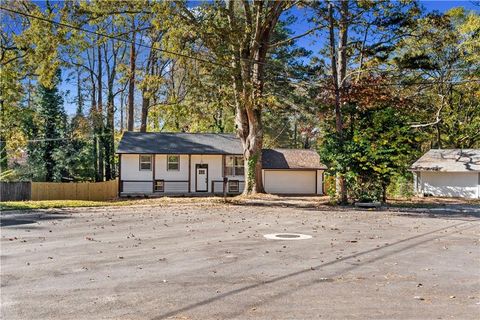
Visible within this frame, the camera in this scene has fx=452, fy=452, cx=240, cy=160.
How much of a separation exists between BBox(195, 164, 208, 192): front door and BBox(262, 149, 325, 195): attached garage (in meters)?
4.12

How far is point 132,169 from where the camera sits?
30266 millimetres

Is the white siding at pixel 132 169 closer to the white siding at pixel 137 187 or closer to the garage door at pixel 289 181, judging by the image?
the white siding at pixel 137 187

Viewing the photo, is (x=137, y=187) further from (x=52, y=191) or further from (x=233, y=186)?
(x=233, y=186)

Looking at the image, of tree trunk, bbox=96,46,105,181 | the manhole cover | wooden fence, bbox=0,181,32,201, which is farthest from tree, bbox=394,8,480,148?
tree trunk, bbox=96,46,105,181

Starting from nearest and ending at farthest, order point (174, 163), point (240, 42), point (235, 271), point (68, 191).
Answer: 1. point (235, 271)
2. point (240, 42)
3. point (68, 191)
4. point (174, 163)

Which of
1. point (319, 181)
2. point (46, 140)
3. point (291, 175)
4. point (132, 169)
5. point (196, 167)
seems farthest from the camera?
point (46, 140)

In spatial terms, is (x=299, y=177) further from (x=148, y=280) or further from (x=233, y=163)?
(x=148, y=280)

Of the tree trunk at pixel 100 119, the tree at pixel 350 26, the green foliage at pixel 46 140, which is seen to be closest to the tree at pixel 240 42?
the tree at pixel 350 26

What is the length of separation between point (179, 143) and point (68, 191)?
795cm

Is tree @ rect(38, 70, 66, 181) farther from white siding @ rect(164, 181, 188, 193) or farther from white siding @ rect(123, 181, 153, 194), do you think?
white siding @ rect(164, 181, 188, 193)

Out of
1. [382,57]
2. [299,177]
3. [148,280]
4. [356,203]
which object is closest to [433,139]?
[299,177]

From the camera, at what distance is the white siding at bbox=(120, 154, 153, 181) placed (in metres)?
30.2

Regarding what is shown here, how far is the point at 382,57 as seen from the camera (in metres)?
23.7

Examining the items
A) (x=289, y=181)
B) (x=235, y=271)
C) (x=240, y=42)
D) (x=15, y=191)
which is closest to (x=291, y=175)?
(x=289, y=181)
